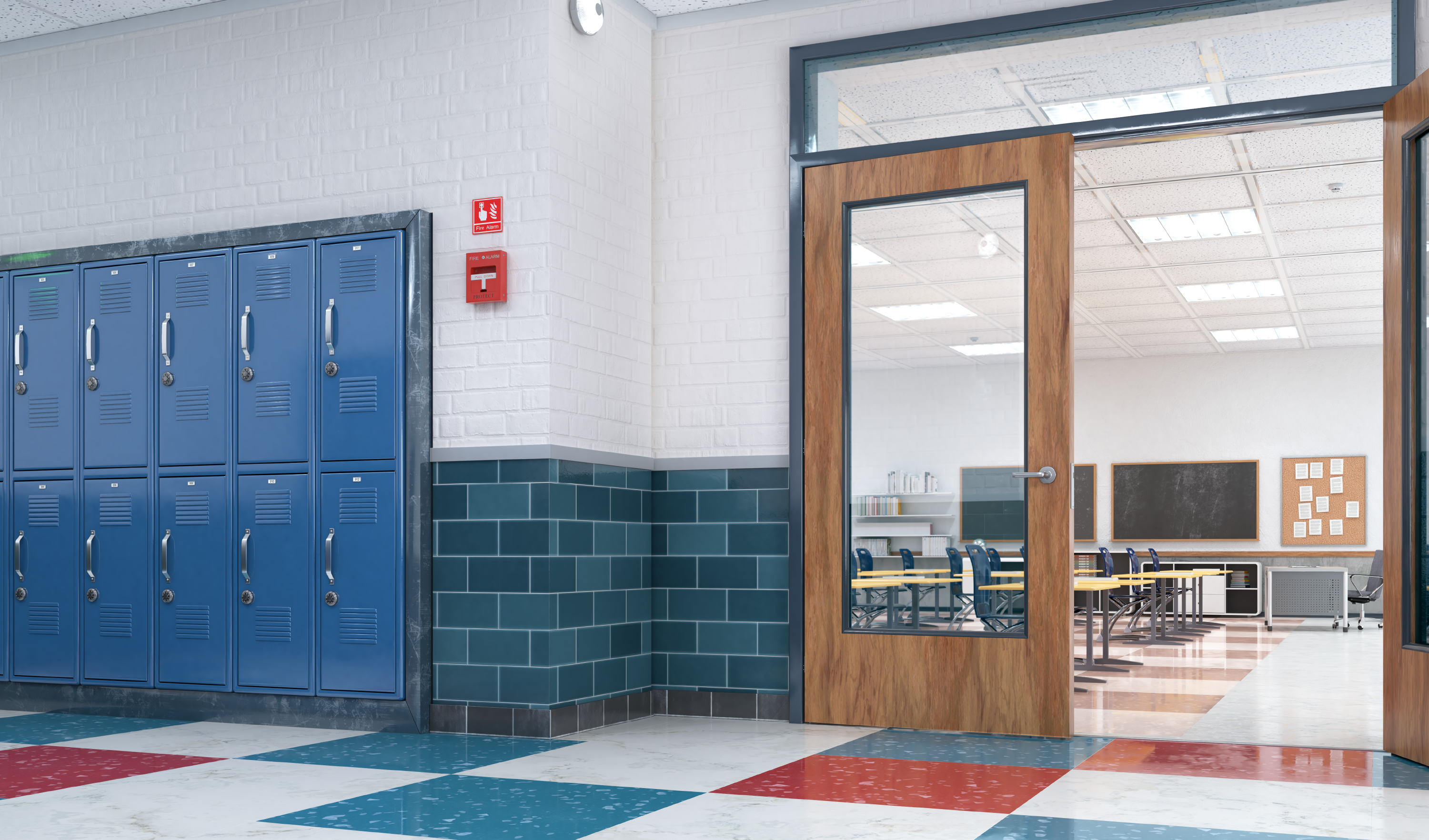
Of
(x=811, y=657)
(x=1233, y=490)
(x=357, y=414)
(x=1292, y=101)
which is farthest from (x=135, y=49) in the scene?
(x=1233, y=490)

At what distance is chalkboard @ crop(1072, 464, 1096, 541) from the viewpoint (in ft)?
52.3

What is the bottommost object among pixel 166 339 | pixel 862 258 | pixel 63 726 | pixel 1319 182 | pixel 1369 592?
pixel 1369 592

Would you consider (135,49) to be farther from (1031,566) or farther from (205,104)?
(1031,566)

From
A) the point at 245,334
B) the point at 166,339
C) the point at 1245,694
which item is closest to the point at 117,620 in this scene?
the point at 166,339

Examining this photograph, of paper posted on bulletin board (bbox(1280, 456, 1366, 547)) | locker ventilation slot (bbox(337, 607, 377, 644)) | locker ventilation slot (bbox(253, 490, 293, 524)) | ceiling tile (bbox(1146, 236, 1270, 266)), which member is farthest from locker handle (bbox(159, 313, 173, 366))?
paper posted on bulletin board (bbox(1280, 456, 1366, 547))

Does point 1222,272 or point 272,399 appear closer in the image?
point 272,399

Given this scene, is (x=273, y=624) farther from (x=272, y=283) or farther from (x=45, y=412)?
(x=45, y=412)

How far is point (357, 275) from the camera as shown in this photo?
5426 mm

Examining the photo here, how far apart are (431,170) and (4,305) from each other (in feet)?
7.83

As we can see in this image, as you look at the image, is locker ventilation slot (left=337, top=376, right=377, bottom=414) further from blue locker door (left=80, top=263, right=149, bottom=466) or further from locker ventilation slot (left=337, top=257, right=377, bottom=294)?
blue locker door (left=80, top=263, right=149, bottom=466)

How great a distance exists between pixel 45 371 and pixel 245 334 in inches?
47.1

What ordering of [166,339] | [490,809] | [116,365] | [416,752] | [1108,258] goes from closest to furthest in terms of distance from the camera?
[490,809]
[416,752]
[166,339]
[116,365]
[1108,258]

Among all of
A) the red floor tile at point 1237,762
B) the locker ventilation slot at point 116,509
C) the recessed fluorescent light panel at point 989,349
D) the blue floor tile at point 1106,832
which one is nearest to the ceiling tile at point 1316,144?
the recessed fluorescent light panel at point 989,349

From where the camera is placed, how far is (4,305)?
6180 millimetres
